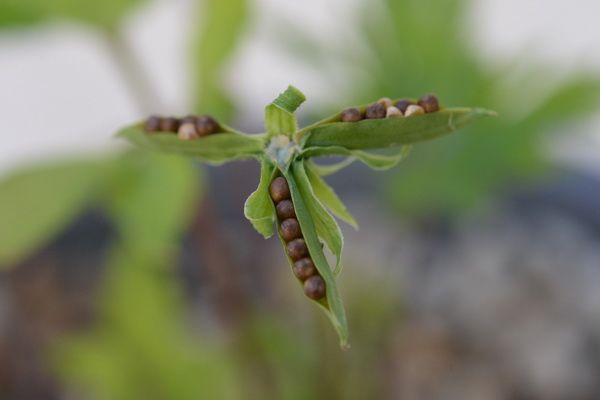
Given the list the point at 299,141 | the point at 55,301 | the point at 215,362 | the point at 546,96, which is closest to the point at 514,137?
the point at 546,96

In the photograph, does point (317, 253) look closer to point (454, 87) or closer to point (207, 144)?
point (207, 144)

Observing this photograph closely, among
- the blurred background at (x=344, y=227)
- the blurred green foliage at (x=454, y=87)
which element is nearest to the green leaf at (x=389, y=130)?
the blurred background at (x=344, y=227)

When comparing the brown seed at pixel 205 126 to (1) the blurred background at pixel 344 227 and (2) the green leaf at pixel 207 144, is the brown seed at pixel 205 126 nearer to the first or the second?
(2) the green leaf at pixel 207 144

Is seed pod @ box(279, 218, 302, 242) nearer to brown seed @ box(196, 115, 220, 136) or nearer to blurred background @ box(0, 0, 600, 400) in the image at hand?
brown seed @ box(196, 115, 220, 136)

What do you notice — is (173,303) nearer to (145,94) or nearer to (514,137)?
(145,94)

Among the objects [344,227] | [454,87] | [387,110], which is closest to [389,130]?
[387,110]

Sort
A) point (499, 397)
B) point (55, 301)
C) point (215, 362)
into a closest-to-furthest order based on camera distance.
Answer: point (215, 362) < point (499, 397) < point (55, 301)
